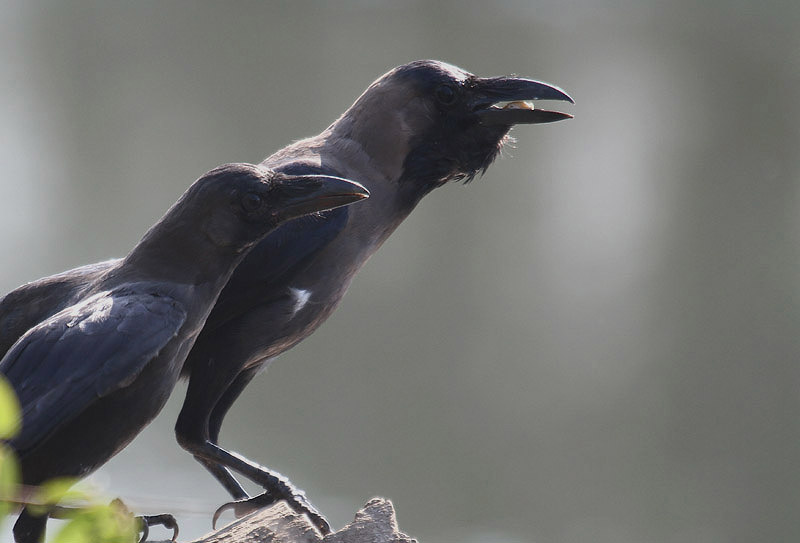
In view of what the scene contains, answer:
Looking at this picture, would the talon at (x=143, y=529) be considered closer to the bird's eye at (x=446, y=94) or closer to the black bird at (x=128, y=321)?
the black bird at (x=128, y=321)

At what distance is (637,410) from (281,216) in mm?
4989

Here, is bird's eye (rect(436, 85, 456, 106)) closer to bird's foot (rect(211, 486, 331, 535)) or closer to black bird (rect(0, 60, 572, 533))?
black bird (rect(0, 60, 572, 533))

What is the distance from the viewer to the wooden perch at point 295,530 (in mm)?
1849

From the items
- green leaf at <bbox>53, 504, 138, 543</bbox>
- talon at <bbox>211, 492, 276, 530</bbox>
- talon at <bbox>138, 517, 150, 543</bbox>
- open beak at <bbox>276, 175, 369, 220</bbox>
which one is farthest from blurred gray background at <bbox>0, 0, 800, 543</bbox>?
green leaf at <bbox>53, 504, 138, 543</bbox>

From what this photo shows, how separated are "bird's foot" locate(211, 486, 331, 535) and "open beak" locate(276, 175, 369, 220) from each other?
1.69 ft

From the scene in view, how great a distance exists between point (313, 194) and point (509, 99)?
52 cm

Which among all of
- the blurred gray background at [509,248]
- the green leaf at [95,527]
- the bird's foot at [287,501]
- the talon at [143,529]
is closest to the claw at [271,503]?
the bird's foot at [287,501]

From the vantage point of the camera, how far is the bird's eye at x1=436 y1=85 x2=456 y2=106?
222 centimetres

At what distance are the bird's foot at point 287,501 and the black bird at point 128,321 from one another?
0.30m

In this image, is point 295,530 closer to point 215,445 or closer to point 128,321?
point 215,445

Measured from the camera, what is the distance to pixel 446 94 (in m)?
2.22

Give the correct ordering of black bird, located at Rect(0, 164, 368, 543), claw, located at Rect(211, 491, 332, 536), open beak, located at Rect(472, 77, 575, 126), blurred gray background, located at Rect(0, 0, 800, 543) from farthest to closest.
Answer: blurred gray background, located at Rect(0, 0, 800, 543) < open beak, located at Rect(472, 77, 575, 126) < claw, located at Rect(211, 491, 332, 536) < black bird, located at Rect(0, 164, 368, 543)

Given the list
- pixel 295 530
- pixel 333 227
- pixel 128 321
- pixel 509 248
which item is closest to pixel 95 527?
pixel 128 321

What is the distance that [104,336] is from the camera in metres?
1.74
